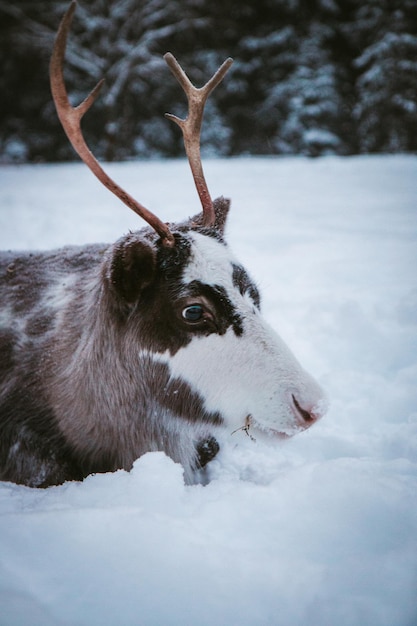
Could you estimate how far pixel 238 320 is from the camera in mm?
1860

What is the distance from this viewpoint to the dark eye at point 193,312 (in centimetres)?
185

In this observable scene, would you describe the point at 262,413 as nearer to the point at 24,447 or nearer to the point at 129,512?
the point at 129,512

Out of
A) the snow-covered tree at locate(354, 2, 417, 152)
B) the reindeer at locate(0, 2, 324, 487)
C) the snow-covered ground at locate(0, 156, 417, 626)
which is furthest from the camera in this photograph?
the snow-covered tree at locate(354, 2, 417, 152)

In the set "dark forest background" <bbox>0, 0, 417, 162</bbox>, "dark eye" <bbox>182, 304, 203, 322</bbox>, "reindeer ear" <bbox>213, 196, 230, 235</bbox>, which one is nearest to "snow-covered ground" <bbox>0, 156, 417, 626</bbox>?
"dark eye" <bbox>182, 304, 203, 322</bbox>

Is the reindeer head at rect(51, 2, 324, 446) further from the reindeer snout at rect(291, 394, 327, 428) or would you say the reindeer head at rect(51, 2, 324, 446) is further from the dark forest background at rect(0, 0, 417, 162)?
the dark forest background at rect(0, 0, 417, 162)

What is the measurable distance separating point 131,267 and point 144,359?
0.42m

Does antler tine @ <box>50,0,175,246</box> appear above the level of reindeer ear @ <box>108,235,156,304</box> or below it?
above

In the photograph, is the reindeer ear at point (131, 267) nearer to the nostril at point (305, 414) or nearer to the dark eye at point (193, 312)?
the dark eye at point (193, 312)

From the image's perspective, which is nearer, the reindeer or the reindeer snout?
the reindeer snout

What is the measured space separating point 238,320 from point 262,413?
39 cm

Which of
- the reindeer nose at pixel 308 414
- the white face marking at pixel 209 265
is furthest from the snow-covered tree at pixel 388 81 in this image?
the reindeer nose at pixel 308 414

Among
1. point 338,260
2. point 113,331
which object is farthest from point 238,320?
point 338,260

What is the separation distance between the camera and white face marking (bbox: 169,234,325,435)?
1.73 meters

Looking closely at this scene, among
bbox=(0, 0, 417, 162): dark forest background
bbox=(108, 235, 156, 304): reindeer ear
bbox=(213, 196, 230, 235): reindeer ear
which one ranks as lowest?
bbox=(108, 235, 156, 304): reindeer ear
